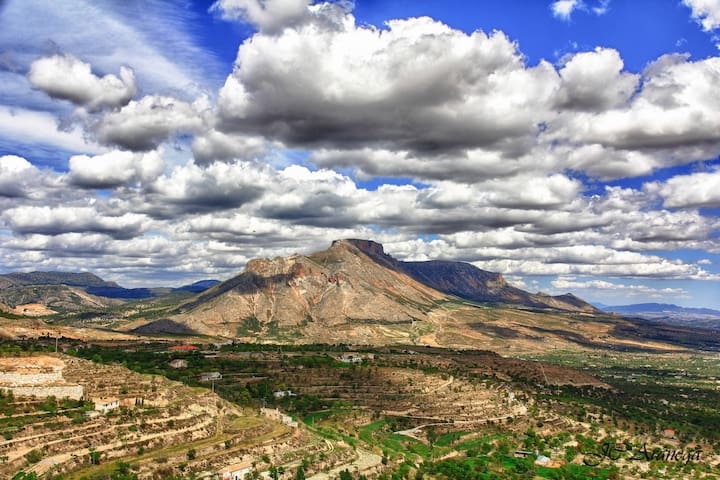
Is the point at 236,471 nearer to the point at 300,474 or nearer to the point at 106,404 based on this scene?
the point at 300,474

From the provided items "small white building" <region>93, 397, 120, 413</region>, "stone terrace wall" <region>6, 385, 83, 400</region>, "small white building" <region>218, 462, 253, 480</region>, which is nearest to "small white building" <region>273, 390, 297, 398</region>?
"small white building" <region>93, 397, 120, 413</region>

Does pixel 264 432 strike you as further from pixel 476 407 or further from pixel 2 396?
pixel 476 407

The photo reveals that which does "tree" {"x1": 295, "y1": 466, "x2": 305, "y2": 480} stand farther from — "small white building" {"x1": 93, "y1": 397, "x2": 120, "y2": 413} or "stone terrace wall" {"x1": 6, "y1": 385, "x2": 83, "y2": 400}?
"stone terrace wall" {"x1": 6, "y1": 385, "x2": 83, "y2": 400}

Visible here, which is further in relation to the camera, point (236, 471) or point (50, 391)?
point (50, 391)
